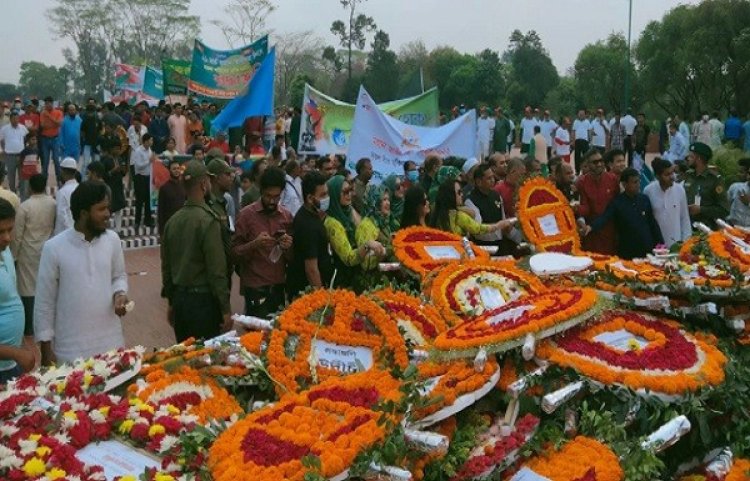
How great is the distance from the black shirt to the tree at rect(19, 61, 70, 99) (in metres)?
100

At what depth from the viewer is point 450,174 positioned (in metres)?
8.20

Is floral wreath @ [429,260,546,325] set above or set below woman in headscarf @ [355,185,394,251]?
below

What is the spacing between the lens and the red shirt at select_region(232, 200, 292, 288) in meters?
6.40

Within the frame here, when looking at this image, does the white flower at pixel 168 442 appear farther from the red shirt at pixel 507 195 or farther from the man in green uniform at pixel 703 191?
the man in green uniform at pixel 703 191

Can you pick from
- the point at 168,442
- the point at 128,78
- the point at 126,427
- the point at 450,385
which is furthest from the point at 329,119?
the point at 128,78

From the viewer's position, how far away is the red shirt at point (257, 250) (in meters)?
6.40

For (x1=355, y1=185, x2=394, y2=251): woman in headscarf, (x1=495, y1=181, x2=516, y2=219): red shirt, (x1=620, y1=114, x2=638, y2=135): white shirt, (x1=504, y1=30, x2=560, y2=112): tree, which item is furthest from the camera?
(x1=504, y1=30, x2=560, y2=112): tree

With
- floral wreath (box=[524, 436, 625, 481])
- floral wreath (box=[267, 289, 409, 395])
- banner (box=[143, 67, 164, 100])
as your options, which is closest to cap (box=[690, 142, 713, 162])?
floral wreath (box=[267, 289, 409, 395])

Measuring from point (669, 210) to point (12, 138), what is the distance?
13317 millimetres

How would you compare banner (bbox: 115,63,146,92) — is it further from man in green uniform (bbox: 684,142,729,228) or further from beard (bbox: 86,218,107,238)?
beard (bbox: 86,218,107,238)

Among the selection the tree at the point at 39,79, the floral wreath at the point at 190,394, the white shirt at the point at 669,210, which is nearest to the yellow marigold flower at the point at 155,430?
the floral wreath at the point at 190,394

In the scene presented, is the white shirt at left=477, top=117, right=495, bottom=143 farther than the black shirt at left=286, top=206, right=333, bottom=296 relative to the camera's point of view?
Yes

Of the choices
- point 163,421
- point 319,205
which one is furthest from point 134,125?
point 163,421

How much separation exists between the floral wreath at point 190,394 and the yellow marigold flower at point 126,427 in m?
0.32
